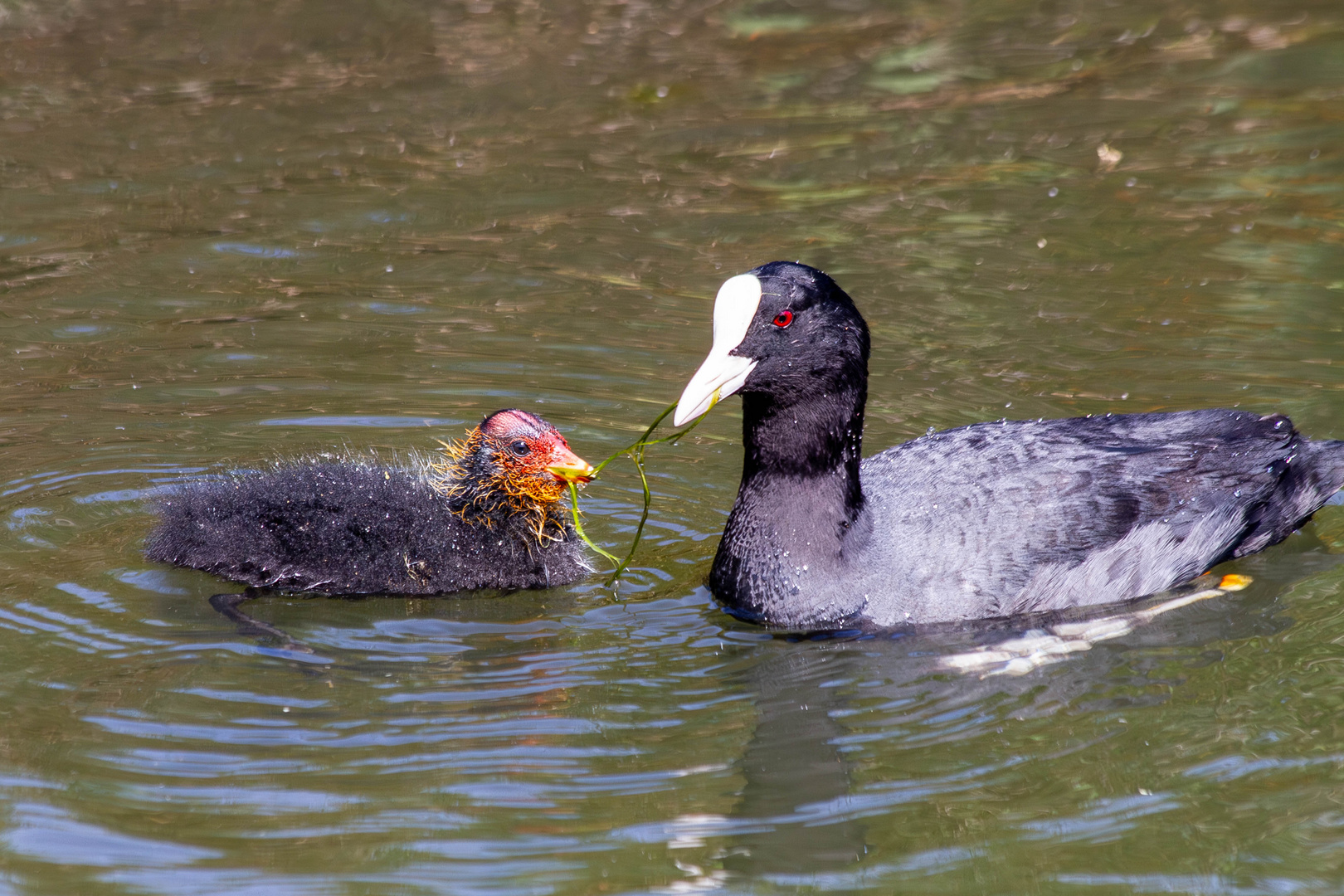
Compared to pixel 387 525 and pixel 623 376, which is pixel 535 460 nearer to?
pixel 387 525

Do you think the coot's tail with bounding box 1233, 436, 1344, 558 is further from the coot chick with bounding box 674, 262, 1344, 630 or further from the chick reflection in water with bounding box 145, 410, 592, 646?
the chick reflection in water with bounding box 145, 410, 592, 646

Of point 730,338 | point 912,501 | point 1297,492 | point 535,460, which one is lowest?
point 1297,492

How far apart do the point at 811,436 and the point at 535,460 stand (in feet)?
2.95

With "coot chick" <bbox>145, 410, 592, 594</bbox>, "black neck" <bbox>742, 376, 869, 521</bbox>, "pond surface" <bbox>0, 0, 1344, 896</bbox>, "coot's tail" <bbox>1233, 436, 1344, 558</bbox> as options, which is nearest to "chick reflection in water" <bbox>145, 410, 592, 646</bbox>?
"coot chick" <bbox>145, 410, 592, 594</bbox>

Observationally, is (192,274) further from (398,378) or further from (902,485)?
(902,485)

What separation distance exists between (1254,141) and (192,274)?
5.83 m

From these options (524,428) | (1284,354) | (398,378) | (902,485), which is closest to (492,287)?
(398,378)

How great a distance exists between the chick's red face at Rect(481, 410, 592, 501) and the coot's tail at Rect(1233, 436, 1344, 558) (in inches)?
89.0

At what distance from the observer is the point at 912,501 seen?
4.80 metres

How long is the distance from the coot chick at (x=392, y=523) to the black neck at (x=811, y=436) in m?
0.57

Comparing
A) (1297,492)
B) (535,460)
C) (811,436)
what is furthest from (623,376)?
(1297,492)

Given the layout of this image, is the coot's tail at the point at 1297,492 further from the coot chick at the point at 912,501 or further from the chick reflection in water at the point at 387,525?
the chick reflection in water at the point at 387,525

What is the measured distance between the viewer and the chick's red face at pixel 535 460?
487 centimetres

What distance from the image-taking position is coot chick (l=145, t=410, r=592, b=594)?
467 cm
